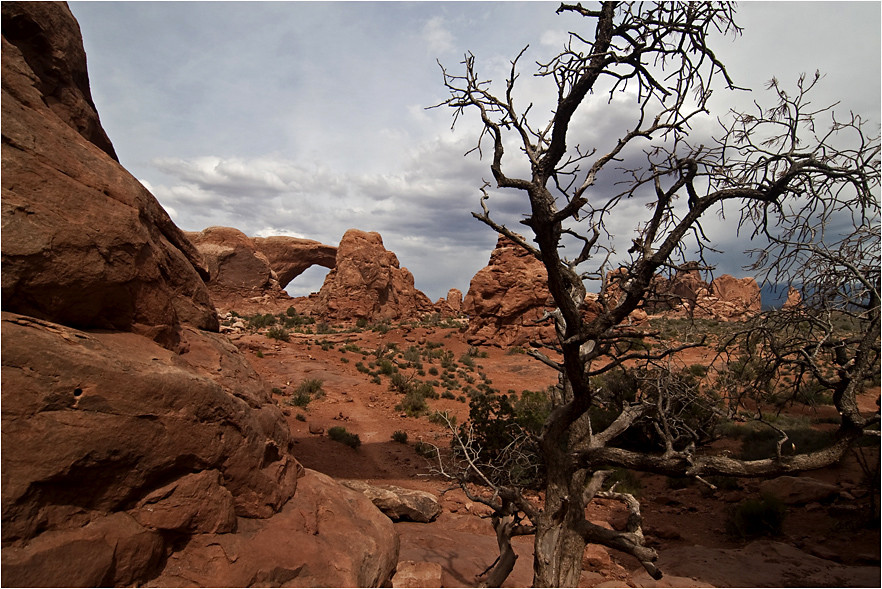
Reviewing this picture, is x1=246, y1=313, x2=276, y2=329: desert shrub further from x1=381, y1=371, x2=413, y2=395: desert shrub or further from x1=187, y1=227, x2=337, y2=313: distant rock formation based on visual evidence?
x1=381, y1=371, x2=413, y2=395: desert shrub

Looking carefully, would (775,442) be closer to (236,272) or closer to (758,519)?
(758,519)

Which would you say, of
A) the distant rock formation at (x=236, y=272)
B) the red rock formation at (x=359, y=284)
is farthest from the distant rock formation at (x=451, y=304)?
the distant rock formation at (x=236, y=272)

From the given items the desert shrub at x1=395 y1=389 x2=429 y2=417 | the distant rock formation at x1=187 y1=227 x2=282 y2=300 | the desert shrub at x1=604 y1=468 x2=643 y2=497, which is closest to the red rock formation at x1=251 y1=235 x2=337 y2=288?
the distant rock formation at x1=187 y1=227 x2=282 y2=300

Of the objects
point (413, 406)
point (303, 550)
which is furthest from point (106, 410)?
point (413, 406)

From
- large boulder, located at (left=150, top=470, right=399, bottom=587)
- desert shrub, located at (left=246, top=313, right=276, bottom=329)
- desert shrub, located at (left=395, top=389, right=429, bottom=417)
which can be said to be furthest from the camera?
desert shrub, located at (left=246, top=313, right=276, bottom=329)

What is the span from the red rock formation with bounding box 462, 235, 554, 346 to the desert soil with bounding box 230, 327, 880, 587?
422 inches

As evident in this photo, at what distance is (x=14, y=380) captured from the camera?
9.27 ft

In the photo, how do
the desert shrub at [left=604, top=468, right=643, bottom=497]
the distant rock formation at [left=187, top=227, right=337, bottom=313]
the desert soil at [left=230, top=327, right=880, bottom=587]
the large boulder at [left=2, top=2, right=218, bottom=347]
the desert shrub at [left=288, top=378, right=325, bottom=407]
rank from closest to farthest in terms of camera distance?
the large boulder at [left=2, top=2, right=218, bottom=347]
the desert soil at [left=230, top=327, right=880, bottom=587]
the desert shrub at [left=604, top=468, right=643, bottom=497]
the desert shrub at [left=288, top=378, right=325, bottom=407]
the distant rock formation at [left=187, top=227, right=337, bottom=313]

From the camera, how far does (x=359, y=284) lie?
34.5 m

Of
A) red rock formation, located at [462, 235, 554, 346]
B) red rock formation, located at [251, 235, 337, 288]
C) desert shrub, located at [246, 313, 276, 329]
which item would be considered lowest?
desert shrub, located at [246, 313, 276, 329]

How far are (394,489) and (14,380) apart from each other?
6339mm

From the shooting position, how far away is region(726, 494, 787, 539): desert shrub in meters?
7.80

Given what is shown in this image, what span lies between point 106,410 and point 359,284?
104 ft

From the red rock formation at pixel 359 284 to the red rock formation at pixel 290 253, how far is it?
698cm
